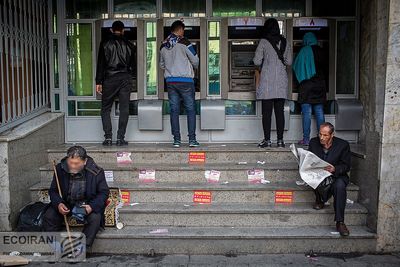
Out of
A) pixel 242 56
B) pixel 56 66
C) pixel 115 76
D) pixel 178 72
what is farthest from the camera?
pixel 56 66

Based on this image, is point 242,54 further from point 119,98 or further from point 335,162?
point 335,162

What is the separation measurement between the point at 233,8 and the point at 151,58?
146cm

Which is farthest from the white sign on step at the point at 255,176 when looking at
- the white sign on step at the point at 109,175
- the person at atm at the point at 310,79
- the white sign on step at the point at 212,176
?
the white sign on step at the point at 109,175

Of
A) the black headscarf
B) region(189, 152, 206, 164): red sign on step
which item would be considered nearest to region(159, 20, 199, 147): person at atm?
region(189, 152, 206, 164): red sign on step

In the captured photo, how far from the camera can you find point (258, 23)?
281 inches

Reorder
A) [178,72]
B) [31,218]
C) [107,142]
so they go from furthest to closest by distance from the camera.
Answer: [107,142], [178,72], [31,218]

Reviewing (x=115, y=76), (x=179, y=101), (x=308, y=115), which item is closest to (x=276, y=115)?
(x=308, y=115)

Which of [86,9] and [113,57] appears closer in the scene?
[113,57]

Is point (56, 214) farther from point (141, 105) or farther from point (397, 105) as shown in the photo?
point (397, 105)

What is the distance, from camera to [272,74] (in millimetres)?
6777

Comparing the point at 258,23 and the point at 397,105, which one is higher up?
the point at 258,23

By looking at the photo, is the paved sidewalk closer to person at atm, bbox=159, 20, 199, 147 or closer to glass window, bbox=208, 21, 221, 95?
person at atm, bbox=159, 20, 199, 147

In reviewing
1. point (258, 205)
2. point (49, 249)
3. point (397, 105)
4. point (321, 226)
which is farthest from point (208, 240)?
point (397, 105)

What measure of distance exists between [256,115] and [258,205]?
2.09 metres
